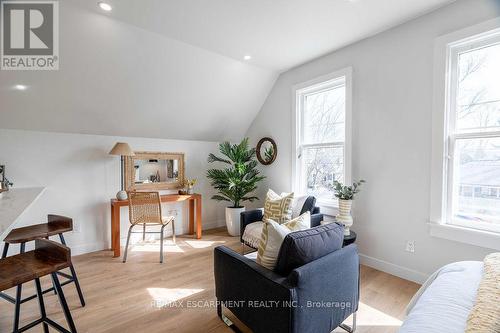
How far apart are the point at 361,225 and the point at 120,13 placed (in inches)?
134

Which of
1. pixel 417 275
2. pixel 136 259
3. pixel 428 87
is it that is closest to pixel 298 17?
pixel 428 87

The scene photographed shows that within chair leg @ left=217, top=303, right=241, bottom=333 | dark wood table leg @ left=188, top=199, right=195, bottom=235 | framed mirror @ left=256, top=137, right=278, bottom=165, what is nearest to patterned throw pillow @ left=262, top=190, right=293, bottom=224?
framed mirror @ left=256, top=137, right=278, bottom=165

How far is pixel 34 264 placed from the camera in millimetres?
1317

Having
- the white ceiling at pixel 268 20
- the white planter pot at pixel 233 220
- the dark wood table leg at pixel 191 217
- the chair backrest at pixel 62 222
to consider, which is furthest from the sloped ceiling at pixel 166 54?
the white planter pot at pixel 233 220

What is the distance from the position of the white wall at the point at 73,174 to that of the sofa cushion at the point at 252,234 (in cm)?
192

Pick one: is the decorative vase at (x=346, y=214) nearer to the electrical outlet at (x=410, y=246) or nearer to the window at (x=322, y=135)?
the window at (x=322, y=135)

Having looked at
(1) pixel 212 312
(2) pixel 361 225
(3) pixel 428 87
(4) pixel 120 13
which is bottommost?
(1) pixel 212 312

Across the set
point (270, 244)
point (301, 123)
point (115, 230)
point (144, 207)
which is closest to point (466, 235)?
point (270, 244)

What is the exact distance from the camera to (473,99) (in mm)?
2117

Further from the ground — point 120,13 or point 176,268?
point 120,13

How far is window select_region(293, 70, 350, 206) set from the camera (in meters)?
3.04

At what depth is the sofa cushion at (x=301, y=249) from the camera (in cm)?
135

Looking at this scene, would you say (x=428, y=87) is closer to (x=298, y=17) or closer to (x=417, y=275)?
(x=298, y=17)

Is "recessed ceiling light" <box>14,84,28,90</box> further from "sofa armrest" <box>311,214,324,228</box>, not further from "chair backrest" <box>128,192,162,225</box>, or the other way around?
"sofa armrest" <box>311,214,324,228</box>
